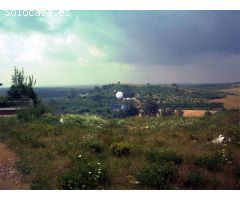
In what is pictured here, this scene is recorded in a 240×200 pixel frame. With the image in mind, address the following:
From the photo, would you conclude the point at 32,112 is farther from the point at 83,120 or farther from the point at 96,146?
the point at 96,146

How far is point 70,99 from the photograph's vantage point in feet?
49.2

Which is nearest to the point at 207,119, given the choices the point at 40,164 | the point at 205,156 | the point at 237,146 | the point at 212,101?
the point at 212,101

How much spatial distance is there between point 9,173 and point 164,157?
12.0ft

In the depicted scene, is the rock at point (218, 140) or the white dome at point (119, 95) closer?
the rock at point (218, 140)

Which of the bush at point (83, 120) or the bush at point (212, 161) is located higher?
the bush at point (83, 120)

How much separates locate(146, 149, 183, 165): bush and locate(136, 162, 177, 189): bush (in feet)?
2.13

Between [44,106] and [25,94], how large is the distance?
126 inches

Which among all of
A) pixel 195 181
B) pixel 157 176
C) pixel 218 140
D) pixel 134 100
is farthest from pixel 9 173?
pixel 134 100

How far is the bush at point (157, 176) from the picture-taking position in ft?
23.4

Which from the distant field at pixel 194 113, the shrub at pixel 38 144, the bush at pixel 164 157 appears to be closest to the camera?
the bush at pixel 164 157

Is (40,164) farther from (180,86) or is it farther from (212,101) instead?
(212,101)

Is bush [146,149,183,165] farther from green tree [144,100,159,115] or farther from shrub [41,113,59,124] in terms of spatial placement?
shrub [41,113,59,124]

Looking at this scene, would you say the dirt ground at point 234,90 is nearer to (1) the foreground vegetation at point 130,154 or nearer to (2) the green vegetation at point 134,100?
(2) the green vegetation at point 134,100

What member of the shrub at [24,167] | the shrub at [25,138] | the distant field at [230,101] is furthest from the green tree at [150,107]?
the shrub at [24,167]
